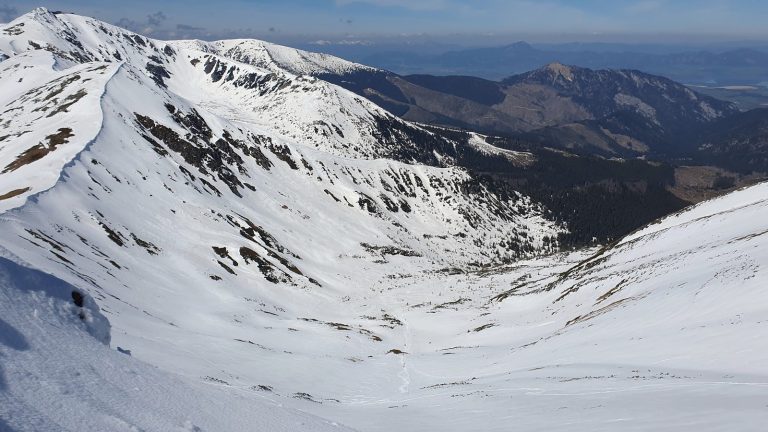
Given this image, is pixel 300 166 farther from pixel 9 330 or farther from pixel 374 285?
pixel 9 330

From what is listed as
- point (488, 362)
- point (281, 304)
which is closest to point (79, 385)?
point (488, 362)

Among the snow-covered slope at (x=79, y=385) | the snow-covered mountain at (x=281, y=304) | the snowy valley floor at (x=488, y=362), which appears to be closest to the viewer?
the snow-covered slope at (x=79, y=385)

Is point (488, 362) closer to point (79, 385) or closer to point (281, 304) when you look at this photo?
point (79, 385)

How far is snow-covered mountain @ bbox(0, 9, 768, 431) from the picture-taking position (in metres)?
13.5

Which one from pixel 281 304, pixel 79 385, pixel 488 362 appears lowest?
pixel 281 304

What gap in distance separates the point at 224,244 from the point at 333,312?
21.2m

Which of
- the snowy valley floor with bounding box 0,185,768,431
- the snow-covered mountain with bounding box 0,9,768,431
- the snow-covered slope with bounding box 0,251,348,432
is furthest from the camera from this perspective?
the snow-covered mountain with bounding box 0,9,768,431

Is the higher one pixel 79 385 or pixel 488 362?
pixel 79 385

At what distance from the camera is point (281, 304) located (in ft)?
222

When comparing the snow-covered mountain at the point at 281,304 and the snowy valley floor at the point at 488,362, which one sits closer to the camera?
the snowy valley floor at the point at 488,362

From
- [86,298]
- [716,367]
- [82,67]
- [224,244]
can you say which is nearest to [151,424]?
[86,298]

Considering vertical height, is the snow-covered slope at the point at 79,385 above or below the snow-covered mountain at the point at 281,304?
above

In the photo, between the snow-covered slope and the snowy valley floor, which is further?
the snowy valley floor

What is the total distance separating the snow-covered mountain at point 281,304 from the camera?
44.2 feet
